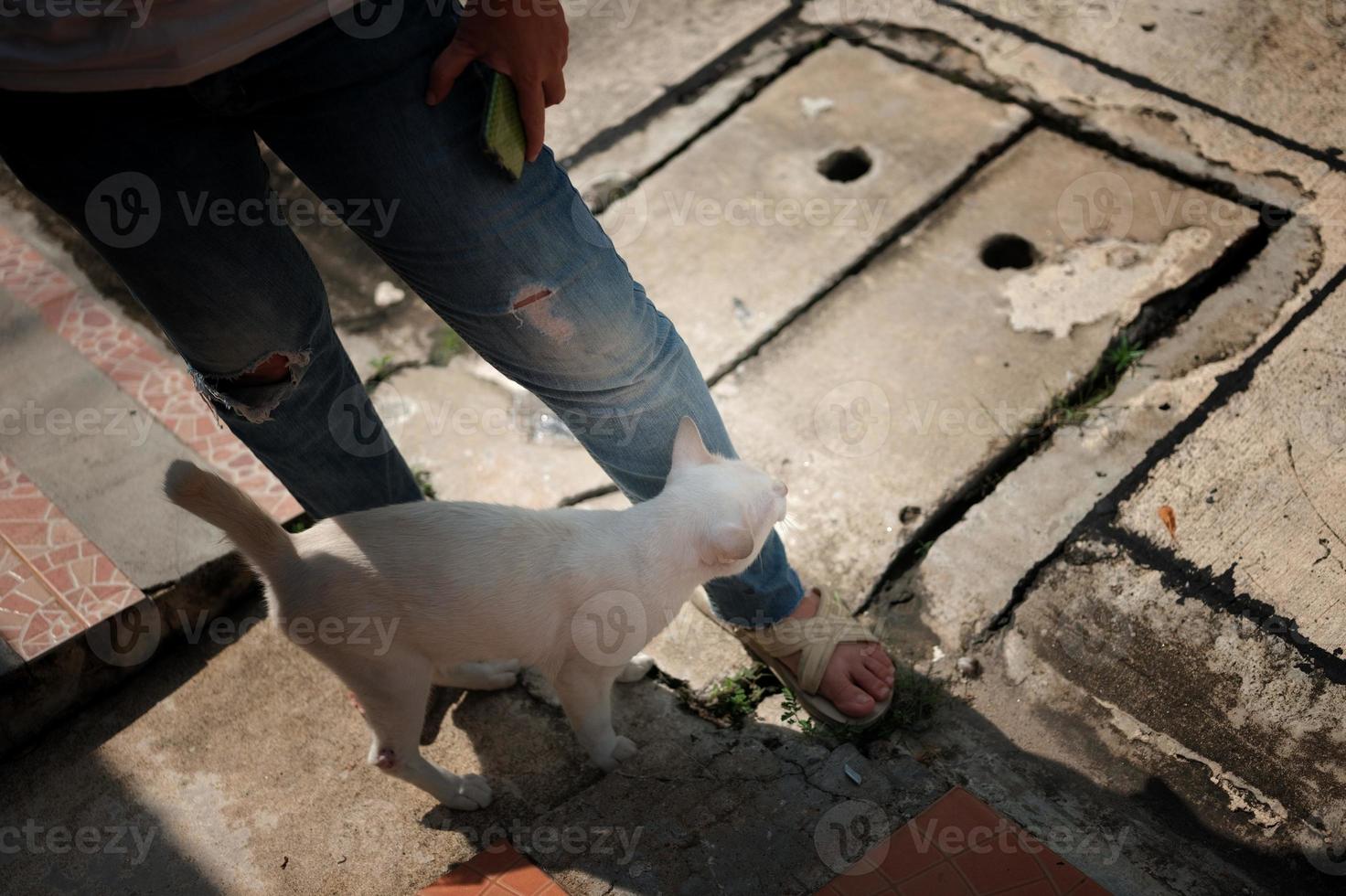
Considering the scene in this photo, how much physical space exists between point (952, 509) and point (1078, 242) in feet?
3.06

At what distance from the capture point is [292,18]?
131 centimetres

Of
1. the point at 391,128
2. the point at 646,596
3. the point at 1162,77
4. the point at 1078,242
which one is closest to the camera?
the point at 391,128

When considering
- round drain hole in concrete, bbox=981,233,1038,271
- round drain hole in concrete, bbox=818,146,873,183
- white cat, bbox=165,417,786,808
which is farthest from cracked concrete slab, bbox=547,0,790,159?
white cat, bbox=165,417,786,808

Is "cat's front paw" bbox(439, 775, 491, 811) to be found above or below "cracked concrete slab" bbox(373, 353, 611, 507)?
below

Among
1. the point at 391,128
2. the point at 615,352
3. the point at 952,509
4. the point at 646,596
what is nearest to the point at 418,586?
the point at 646,596

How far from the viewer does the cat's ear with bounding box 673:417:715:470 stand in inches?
71.9

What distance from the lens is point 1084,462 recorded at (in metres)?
2.34

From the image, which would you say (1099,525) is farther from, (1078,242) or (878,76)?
(878,76)

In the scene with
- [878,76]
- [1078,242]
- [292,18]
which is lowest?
[1078,242]

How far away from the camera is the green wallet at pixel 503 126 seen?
1418 millimetres

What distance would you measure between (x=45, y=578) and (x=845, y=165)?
8.02 feet

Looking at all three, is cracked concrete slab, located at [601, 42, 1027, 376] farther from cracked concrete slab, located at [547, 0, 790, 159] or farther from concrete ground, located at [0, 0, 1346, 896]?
cracked concrete slab, located at [547, 0, 790, 159]

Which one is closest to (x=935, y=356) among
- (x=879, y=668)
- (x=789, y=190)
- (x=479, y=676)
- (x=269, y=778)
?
(x=789, y=190)

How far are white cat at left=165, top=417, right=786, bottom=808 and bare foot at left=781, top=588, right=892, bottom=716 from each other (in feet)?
1.11
